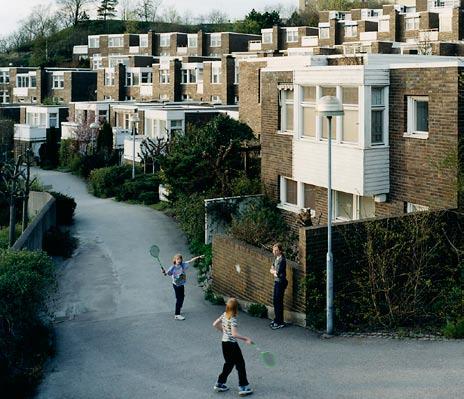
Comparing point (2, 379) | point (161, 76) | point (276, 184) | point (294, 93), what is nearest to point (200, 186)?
point (276, 184)

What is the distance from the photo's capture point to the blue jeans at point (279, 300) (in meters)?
15.4

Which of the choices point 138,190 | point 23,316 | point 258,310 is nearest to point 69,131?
point 138,190

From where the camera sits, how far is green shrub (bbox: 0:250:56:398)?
13438 mm

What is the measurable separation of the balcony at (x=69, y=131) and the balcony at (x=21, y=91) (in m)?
23.8

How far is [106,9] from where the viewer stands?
11238cm

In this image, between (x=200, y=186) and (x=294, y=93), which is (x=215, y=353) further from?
(x=200, y=186)

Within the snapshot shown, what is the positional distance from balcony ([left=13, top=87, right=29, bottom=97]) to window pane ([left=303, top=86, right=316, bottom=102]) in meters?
58.7

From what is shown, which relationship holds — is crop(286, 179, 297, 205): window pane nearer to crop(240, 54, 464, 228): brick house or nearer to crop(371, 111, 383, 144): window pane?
crop(240, 54, 464, 228): brick house

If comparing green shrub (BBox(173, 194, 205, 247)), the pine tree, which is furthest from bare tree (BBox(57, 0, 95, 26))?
green shrub (BBox(173, 194, 205, 247))

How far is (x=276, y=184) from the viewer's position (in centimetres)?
2373

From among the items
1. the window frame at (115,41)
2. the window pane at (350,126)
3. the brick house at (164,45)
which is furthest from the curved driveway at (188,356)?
the window frame at (115,41)

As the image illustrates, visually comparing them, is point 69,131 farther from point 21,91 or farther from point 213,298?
point 213,298

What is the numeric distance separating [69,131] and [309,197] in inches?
1321

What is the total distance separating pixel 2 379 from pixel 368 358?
6.06 metres
